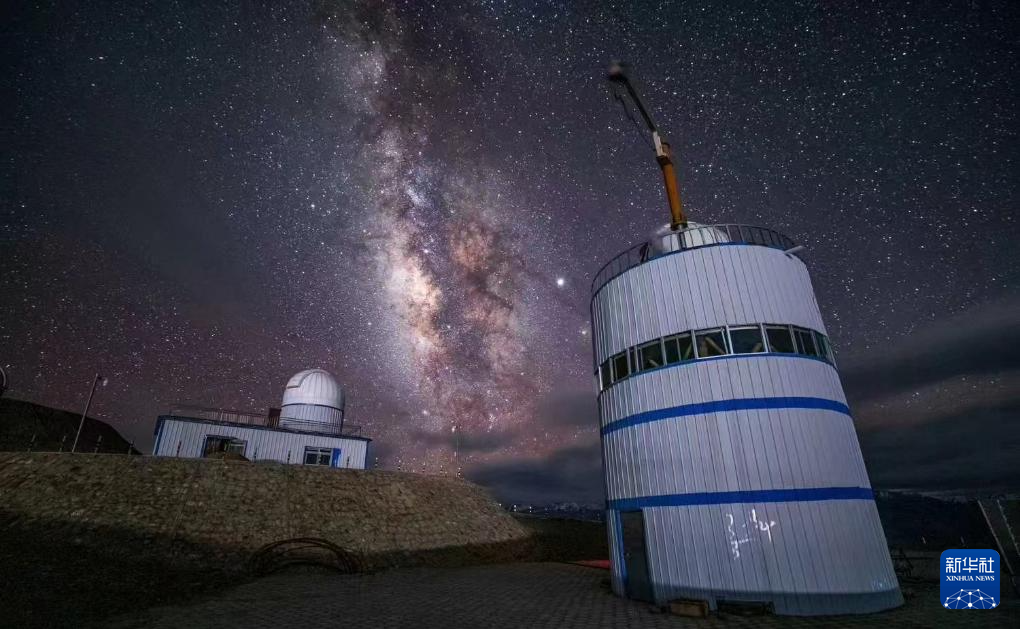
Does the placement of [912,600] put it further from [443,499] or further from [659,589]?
[443,499]

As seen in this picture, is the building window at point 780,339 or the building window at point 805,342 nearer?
the building window at point 780,339

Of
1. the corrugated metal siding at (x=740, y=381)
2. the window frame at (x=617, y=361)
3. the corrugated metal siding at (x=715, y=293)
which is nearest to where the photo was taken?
the corrugated metal siding at (x=740, y=381)

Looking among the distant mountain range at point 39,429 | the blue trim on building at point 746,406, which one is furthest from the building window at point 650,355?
the distant mountain range at point 39,429

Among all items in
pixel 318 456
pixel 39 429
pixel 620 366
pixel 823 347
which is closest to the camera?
pixel 823 347

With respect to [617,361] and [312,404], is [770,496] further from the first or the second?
[312,404]

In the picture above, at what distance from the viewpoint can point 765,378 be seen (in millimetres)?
11867

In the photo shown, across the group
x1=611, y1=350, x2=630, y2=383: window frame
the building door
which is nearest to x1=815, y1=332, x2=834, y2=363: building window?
x1=611, y1=350, x2=630, y2=383: window frame

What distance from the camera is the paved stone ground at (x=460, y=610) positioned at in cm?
936

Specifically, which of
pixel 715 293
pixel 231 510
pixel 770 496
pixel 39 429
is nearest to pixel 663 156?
pixel 715 293

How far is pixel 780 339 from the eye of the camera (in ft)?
40.8

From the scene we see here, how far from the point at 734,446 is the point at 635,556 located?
14.7 ft

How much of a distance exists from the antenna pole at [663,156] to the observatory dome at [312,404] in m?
30.8

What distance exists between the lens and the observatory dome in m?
34.2

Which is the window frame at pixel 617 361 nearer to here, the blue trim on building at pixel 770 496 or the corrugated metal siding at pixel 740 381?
the corrugated metal siding at pixel 740 381
